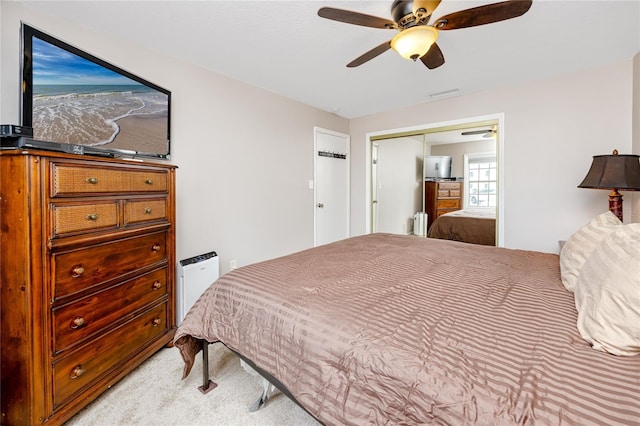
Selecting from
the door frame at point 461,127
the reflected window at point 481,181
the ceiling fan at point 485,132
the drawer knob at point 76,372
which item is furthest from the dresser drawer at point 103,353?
the ceiling fan at point 485,132

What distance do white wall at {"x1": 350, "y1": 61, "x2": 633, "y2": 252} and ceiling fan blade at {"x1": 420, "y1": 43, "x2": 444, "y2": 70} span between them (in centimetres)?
181

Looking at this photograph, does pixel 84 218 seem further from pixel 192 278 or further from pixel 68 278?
pixel 192 278

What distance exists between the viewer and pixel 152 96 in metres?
2.17

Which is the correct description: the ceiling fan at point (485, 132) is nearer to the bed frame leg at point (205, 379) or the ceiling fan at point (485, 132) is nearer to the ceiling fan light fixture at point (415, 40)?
the ceiling fan light fixture at point (415, 40)

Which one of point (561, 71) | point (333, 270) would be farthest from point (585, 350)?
point (561, 71)

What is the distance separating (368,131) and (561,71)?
7.76ft

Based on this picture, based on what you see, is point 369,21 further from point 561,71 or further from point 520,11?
point 561,71

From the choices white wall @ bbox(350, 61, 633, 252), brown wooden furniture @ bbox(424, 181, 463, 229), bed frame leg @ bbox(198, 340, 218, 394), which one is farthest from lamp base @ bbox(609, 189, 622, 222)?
bed frame leg @ bbox(198, 340, 218, 394)

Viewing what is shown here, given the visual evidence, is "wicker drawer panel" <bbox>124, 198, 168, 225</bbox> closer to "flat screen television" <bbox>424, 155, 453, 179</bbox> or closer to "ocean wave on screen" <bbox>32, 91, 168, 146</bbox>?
"ocean wave on screen" <bbox>32, 91, 168, 146</bbox>

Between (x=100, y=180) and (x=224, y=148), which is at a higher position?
(x=224, y=148)

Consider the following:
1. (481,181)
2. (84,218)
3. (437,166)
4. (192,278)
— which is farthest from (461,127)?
(84,218)

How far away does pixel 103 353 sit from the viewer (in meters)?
1.54

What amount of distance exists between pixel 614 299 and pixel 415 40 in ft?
4.99

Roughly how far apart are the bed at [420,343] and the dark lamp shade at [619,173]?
3.88 feet
